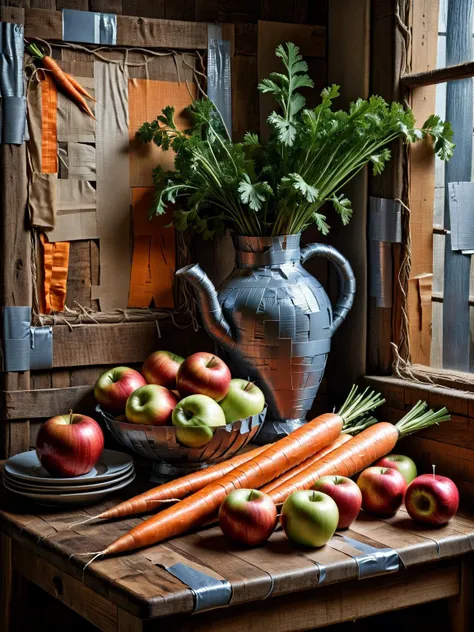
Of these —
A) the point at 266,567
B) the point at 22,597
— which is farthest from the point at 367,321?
the point at 22,597

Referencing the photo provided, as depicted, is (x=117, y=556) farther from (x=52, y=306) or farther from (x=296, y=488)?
(x=52, y=306)

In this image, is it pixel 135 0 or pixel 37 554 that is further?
pixel 135 0

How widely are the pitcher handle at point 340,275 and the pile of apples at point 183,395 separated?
311 millimetres

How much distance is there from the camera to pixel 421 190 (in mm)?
2051

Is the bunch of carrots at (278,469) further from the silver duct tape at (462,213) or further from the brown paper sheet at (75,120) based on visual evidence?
the brown paper sheet at (75,120)

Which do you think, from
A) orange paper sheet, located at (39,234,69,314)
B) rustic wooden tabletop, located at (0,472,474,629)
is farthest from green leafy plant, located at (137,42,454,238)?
rustic wooden tabletop, located at (0,472,474,629)

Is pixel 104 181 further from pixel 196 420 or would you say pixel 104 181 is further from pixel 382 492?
pixel 382 492

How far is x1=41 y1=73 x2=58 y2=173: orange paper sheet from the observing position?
6.47ft

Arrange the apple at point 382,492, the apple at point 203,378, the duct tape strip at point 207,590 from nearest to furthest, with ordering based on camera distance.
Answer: the duct tape strip at point 207,590 → the apple at point 382,492 → the apple at point 203,378

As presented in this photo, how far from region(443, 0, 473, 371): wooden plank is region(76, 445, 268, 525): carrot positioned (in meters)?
0.57

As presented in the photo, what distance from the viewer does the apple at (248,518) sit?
1.54 meters

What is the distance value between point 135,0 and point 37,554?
1.27m

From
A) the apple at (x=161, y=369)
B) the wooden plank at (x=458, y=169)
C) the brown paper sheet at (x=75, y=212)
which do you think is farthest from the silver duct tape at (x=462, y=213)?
the brown paper sheet at (x=75, y=212)

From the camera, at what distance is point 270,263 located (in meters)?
2.02
